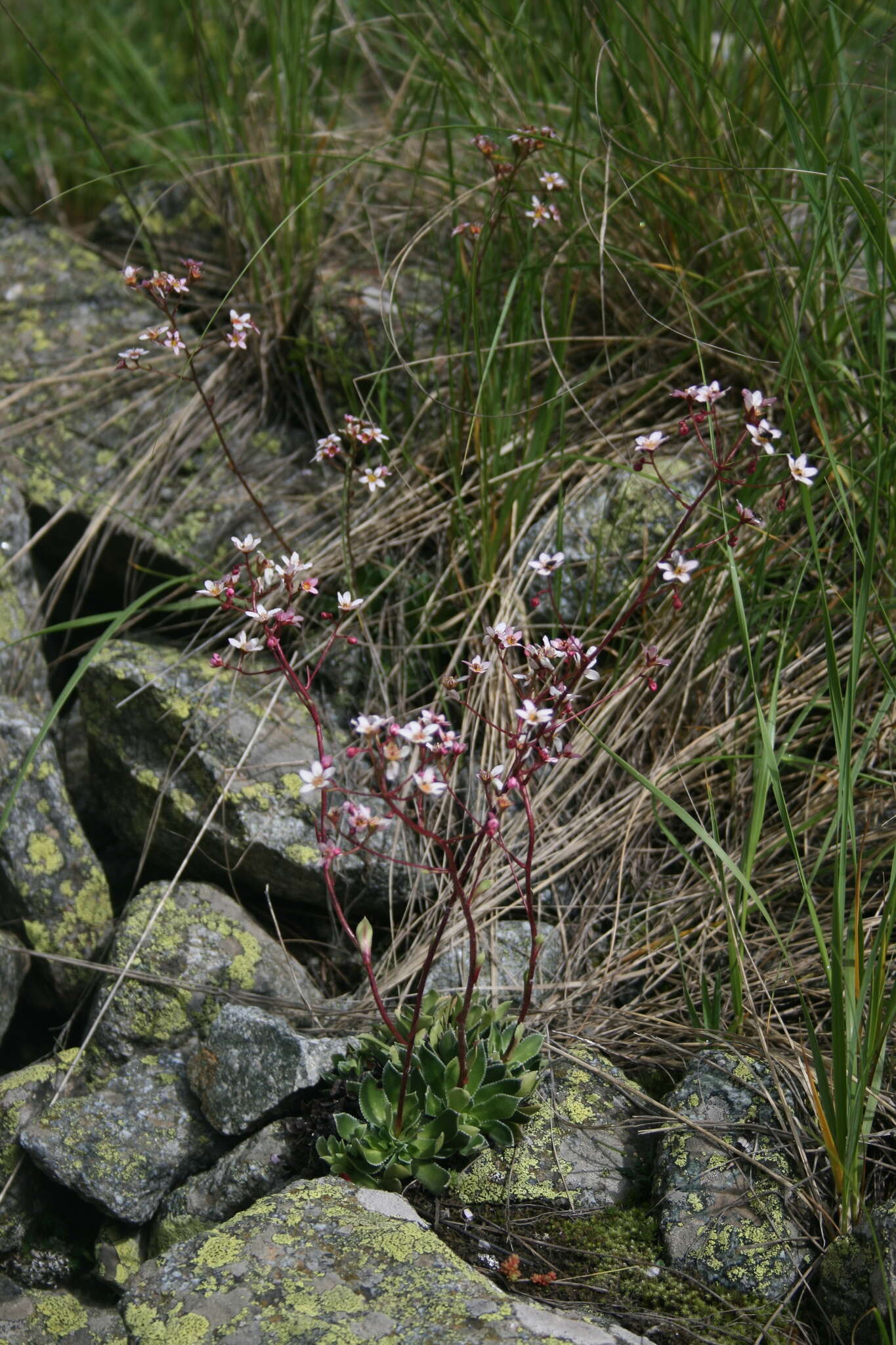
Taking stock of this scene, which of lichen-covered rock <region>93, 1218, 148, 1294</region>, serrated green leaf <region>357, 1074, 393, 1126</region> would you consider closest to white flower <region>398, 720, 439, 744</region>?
serrated green leaf <region>357, 1074, 393, 1126</region>

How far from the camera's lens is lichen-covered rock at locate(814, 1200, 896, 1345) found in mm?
1549

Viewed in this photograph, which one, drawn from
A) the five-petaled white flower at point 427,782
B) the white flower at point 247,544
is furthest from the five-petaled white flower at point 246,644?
the five-petaled white flower at point 427,782

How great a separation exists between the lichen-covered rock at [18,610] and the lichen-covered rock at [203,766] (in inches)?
9.7

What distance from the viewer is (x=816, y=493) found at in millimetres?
2645

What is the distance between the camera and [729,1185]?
1.82 metres

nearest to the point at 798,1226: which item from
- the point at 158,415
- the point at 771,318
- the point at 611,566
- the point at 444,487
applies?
the point at 611,566

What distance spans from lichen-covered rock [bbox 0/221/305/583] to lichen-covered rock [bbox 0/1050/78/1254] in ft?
4.64

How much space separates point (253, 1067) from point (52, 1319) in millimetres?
572

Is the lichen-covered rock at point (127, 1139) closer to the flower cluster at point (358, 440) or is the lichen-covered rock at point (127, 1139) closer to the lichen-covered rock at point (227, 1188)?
the lichen-covered rock at point (227, 1188)

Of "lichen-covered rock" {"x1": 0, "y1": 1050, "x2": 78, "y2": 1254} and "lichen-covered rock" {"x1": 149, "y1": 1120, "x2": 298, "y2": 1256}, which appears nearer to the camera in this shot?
"lichen-covered rock" {"x1": 149, "y1": 1120, "x2": 298, "y2": 1256}

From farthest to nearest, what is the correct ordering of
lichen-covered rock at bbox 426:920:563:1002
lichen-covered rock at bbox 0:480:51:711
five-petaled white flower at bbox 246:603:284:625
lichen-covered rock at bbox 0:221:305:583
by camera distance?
lichen-covered rock at bbox 0:221:305:583
lichen-covered rock at bbox 0:480:51:711
lichen-covered rock at bbox 426:920:563:1002
five-petaled white flower at bbox 246:603:284:625

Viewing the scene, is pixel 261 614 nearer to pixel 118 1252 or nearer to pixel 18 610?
pixel 118 1252

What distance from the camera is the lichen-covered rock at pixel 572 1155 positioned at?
6.20 feet

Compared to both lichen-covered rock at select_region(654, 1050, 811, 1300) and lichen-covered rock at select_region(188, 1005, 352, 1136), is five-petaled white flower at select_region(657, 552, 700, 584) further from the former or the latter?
lichen-covered rock at select_region(188, 1005, 352, 1136)
